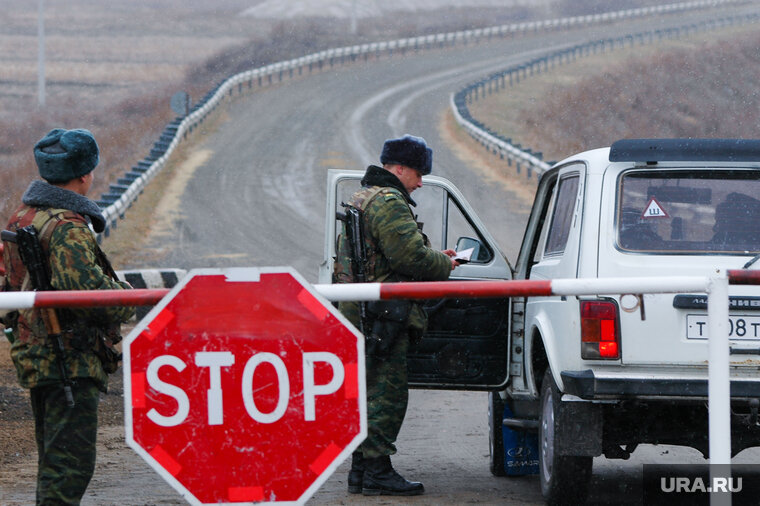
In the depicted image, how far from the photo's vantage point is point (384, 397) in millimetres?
6176

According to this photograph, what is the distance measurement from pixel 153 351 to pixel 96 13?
82680 mm

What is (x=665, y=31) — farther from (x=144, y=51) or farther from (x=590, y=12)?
(x=144, y=51)

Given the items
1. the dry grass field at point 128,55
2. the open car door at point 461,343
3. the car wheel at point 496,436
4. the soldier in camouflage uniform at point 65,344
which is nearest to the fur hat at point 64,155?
the soldier in camouflage uniform at point 65,344

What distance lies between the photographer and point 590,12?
79.0m

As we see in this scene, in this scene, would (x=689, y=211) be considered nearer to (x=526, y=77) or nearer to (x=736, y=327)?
(x=736, y=327)

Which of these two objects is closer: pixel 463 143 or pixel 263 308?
pixel 263 308

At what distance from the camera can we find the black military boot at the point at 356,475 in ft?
20.8

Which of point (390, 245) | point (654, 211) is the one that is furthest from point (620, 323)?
point (390, 245)

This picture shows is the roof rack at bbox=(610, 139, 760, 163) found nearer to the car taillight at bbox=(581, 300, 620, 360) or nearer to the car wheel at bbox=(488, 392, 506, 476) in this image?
the car taillight at bbox=(581, 300, 620, 360)

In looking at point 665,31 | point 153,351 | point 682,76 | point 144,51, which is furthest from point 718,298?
point 144,51

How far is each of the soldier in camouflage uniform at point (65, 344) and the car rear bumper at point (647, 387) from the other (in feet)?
6.83

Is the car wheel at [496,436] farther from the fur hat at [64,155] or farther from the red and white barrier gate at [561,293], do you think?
the fur hat at [64,155]

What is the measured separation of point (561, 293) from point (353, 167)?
24.2 meters

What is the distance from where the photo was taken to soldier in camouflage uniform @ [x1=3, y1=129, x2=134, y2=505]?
4.33 meters
